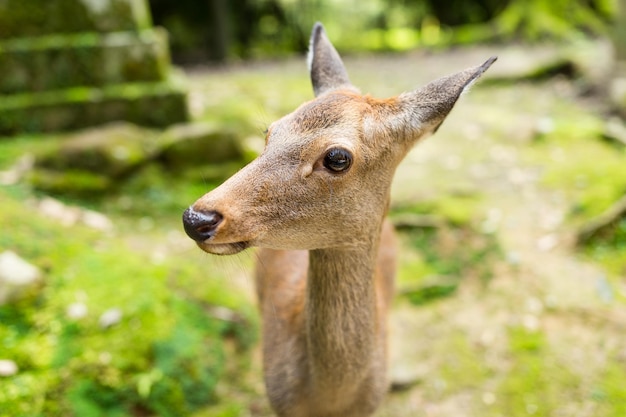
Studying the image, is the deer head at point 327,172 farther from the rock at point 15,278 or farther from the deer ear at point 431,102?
the rock at point 15,278

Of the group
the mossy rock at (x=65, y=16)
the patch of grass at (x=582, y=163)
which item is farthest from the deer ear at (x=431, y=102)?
the mossy rock at (x=65, y=16)

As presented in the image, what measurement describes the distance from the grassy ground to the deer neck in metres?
0.97

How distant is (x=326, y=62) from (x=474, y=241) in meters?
3.01

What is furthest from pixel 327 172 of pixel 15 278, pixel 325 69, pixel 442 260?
pixel 442 260

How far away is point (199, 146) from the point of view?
19.7ft

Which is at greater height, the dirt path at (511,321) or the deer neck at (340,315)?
the deer neck at (340,315)

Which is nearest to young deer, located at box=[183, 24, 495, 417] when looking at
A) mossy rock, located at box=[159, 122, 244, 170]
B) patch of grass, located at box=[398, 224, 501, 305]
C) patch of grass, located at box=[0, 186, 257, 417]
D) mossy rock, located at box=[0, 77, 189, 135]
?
patch of grass, located at box=[0, 186, 257, 417]

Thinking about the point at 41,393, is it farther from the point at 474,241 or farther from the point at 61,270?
the point at 474,241

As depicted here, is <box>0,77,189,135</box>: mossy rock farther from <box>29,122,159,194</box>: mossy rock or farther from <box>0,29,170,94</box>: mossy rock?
<box>29,122,159,194</box>: mossy rock

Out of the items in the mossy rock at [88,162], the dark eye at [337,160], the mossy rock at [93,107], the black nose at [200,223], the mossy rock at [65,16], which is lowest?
the mossy rock at [88,162]

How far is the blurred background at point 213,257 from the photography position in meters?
3.82

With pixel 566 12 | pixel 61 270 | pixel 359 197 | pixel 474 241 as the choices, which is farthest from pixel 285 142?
pixel 566 12

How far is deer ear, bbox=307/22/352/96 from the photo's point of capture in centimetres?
299

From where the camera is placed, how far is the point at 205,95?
9.46m
